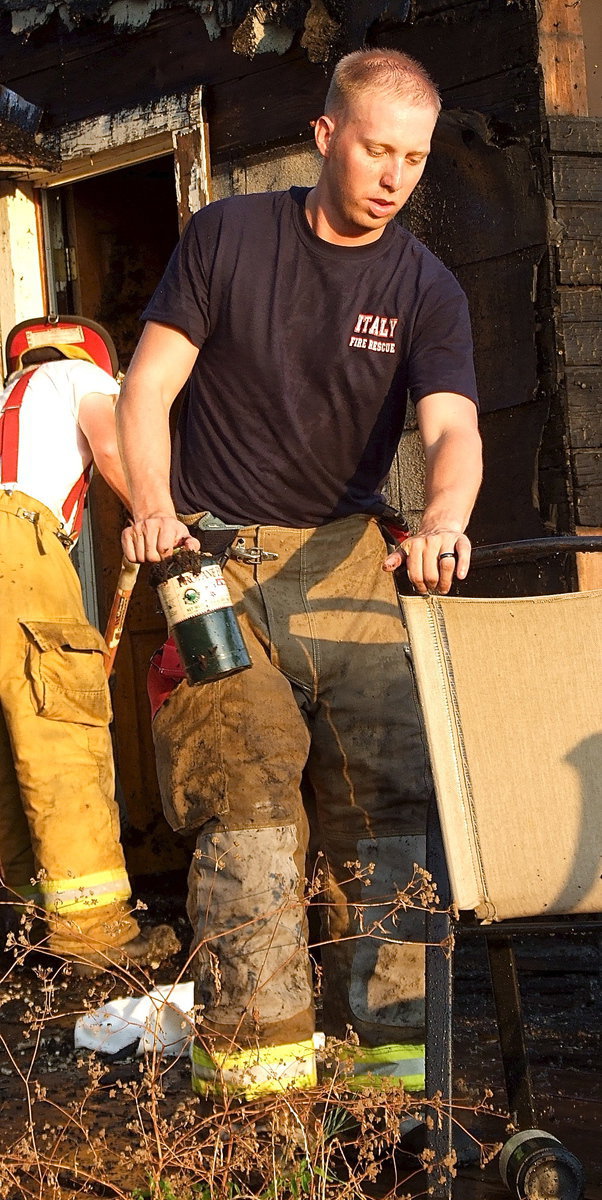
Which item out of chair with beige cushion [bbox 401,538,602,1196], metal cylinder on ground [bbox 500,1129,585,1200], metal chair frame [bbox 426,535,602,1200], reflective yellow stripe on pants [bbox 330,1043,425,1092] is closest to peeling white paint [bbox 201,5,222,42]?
metal chair frame [bbox 426,535,602,1200]

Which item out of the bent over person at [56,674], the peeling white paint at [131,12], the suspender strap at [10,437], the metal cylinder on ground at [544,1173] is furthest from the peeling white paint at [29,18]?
the metal cylinder on ground at [544,1173]

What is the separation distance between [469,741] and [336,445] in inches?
37.6

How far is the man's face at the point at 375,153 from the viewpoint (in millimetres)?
2896

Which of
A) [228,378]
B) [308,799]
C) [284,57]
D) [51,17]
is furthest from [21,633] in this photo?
[51,17]

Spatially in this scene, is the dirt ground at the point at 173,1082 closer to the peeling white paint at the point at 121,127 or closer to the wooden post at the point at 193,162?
the wooden post at the point at 193,162

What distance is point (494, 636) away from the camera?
2502mm

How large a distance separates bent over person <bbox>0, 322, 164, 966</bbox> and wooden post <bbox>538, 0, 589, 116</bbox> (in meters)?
1.74

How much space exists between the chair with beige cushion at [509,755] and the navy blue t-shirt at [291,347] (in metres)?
0.75

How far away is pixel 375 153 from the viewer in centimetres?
291

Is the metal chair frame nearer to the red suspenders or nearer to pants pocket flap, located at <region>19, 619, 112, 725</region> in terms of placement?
pants pocket flap, located at <region>19, 619, 112, 725</region>

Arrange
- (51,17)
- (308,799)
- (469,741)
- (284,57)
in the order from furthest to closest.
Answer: (51,17), (284,57), (308,799), (469,741)

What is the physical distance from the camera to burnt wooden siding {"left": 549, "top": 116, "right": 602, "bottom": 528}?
430cm

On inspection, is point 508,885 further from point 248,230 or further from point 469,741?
point 248,230

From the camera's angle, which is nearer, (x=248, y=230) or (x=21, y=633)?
(x=248, y=230)
